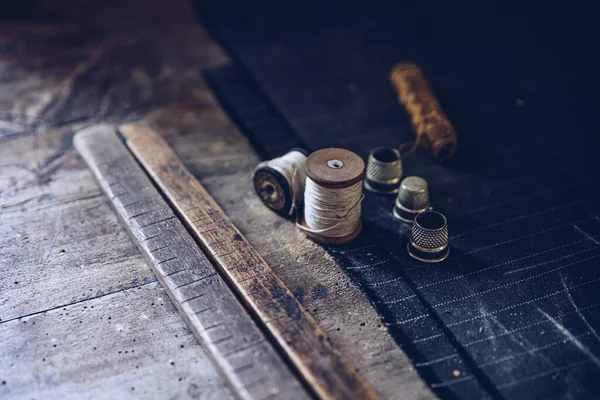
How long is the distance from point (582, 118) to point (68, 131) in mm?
3121

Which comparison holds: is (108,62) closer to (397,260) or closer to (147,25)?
(147,25)

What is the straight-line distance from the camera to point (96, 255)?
2740mm

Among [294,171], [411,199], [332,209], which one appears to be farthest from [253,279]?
[411,199]

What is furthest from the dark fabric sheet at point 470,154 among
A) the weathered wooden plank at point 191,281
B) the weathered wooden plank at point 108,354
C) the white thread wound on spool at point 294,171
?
the weathered wooden plank at point 108,354

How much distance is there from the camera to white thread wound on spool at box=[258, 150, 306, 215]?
2865mm

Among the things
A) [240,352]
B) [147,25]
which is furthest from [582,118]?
[147,25]

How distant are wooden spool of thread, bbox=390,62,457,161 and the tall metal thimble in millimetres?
327

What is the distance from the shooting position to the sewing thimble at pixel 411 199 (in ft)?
9.46

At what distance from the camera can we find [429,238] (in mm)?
2678

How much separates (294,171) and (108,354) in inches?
45.7

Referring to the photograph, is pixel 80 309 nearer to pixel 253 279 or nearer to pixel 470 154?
pixel 253 279

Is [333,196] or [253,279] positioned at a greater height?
[333,196]

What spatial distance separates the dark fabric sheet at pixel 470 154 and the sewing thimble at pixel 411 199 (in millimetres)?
69

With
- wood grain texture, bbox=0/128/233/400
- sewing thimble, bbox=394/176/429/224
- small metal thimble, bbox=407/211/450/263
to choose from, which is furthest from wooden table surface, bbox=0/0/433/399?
sewing thimble, bbox=394/176/429/224
